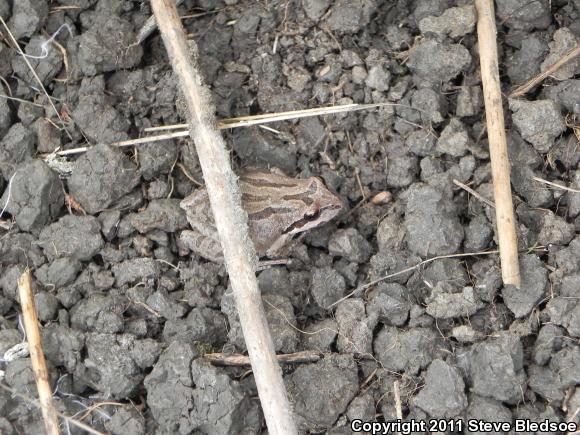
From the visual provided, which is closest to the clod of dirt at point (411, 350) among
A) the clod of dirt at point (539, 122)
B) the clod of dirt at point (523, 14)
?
the clod of dirt at point (539, 122)

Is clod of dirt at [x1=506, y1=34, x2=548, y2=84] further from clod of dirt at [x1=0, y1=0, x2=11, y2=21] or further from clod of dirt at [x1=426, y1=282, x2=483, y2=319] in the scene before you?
clod of dirt at [x1=0, y1=0, x2=11, y2=21]

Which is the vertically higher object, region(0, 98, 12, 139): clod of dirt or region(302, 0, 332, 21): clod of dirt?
region(302, 0, 332, 21): clod of dirt

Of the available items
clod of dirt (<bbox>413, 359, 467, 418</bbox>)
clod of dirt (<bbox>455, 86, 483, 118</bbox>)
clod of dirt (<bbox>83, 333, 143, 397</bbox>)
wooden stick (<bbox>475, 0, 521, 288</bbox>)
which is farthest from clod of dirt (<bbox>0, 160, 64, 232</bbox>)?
wooden stick (<bbox>475, 0, 521, 288</bbox>)

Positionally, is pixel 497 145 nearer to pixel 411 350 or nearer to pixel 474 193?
pixel 474 193

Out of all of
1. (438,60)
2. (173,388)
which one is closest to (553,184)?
(438,60)

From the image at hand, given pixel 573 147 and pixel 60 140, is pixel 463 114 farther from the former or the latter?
pixel 60 140

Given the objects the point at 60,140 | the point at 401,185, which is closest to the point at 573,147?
Result: the point at 401,185
